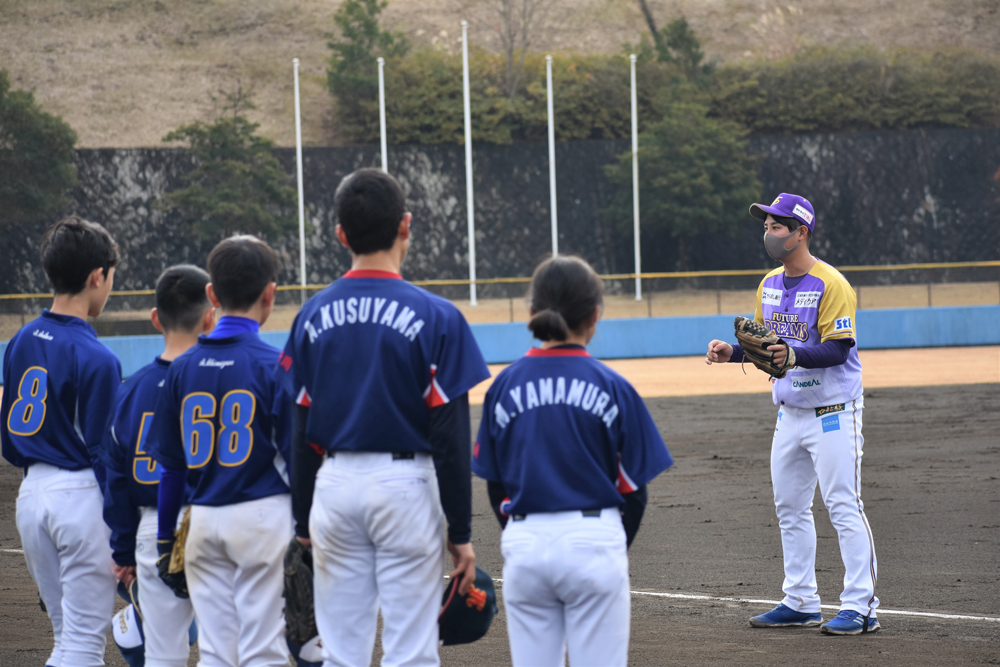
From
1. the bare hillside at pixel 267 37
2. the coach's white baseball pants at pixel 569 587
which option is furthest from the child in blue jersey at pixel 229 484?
the bare hillside at pixel 267 37

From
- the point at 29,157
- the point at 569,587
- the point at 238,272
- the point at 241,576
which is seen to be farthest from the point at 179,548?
the point at 29,157

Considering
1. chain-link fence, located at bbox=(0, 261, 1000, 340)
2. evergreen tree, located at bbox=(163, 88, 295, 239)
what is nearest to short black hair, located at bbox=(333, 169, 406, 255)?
chain-link fence, located at bbox=(0, 261, 1000, 340)

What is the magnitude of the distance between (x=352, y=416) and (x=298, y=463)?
28 centimetres

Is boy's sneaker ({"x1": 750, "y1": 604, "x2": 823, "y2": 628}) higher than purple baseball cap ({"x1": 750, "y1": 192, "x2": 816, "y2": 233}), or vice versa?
purple baseball cap ({"x1": 750, "y1": 192, "x2": 816, "y2": 233})

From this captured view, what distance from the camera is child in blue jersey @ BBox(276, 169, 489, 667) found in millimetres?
Result: 2938

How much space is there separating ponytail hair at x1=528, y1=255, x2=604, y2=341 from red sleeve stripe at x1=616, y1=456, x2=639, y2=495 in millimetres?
445

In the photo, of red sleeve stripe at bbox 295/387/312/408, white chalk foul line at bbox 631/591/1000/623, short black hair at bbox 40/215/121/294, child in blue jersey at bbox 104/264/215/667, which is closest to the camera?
red sleeve stripe at bbox 295/387/312/408

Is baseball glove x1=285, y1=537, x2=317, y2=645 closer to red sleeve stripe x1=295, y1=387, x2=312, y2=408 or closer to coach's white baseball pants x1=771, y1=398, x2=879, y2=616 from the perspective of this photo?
red sleeve stripe x1=295, y1=387, x2=312, y2=408

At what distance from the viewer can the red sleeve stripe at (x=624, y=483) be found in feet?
9.72

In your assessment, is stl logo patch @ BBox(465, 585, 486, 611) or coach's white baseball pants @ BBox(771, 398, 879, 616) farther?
coach's white baseball pants @ BBox(771, 398, 879, 616)

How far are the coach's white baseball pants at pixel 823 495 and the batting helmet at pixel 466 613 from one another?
249 centimetres

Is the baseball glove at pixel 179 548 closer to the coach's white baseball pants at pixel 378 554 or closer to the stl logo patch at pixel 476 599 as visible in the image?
the coach's white baseball pants at pixel 378 554

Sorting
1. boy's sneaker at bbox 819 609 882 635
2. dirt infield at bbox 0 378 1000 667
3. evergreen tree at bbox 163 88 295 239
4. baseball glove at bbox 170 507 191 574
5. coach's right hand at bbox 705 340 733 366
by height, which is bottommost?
dirt infield at bbox 0 378 1000 667

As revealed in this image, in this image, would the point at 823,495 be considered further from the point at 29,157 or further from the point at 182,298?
the point at 29,157
